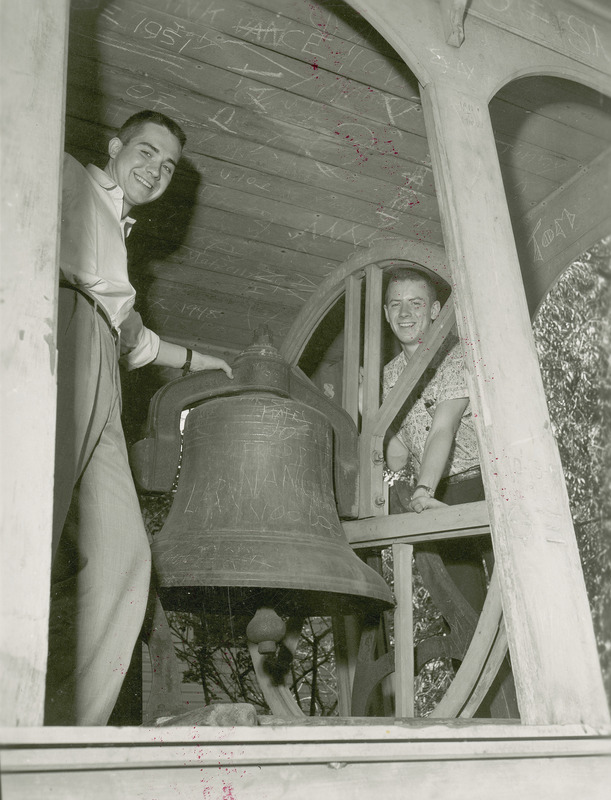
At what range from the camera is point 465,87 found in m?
1.92

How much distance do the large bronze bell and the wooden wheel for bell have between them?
0.11m

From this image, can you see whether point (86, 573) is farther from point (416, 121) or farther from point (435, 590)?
point (416, 121)

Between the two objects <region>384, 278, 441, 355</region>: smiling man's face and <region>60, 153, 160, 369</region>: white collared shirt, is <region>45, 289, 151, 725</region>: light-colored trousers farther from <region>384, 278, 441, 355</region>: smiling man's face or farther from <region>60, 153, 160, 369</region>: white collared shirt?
<region>384, 278, 441, 355</region>: smiling man's face

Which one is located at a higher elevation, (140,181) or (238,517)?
(140,181)

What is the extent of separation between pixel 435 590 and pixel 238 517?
75cm

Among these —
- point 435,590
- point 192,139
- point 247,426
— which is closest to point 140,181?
point 192,139

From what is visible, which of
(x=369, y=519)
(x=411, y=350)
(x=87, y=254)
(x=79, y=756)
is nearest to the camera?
(x=79, y=756)

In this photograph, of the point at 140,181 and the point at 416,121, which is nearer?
the point at 140,181

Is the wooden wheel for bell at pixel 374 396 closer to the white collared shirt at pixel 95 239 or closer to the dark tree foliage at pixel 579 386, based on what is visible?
the white collared shirt at pixel 95 239

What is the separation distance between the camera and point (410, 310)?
9.66 feet

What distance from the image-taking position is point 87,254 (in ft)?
6.69

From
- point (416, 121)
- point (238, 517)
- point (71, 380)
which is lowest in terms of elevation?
point (238, 517)

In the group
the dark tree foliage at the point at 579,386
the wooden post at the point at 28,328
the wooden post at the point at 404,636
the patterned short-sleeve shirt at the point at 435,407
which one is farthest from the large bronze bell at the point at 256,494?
the dark tree foliage at the point at 579,386

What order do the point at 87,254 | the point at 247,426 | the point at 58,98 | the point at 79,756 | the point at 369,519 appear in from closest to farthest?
1. the point at 79,756
2. the point at 58,98
3. the point at 87,254
4. the point at 247,426
5. the point at 369,519
